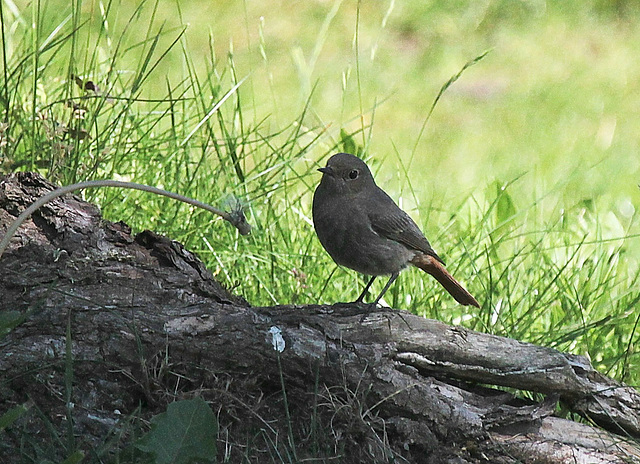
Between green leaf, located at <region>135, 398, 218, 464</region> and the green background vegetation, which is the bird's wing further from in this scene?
green leaf, located at <region>135, 398, 218, 464</region>

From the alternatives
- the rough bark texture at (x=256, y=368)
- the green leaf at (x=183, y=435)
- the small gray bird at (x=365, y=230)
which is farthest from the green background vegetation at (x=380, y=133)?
the green leaf at (x=183, y=435)

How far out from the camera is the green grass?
13.2 ft

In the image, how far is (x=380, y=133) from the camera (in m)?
7.48

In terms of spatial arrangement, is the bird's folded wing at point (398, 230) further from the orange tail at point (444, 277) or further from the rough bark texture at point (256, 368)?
the rough bark texture at point (256, 368)

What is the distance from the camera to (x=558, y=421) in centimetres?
311

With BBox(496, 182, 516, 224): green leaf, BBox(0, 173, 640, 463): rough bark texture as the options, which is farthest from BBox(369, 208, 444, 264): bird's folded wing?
BBox(496, 182, 516, 224): green leaf

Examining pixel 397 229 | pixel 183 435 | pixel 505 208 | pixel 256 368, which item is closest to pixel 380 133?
pixel 505 208

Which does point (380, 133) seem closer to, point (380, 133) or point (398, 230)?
point (380, 133)

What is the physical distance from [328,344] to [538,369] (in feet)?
2.40

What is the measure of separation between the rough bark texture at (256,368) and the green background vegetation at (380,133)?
1.75 ft

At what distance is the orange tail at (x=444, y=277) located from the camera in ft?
13.1

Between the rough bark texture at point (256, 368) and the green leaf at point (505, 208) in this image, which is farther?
the green leaf at point (505, 208)

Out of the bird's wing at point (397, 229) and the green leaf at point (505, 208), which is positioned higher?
the green leaf at point (505, 208)

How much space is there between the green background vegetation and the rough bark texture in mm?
534
